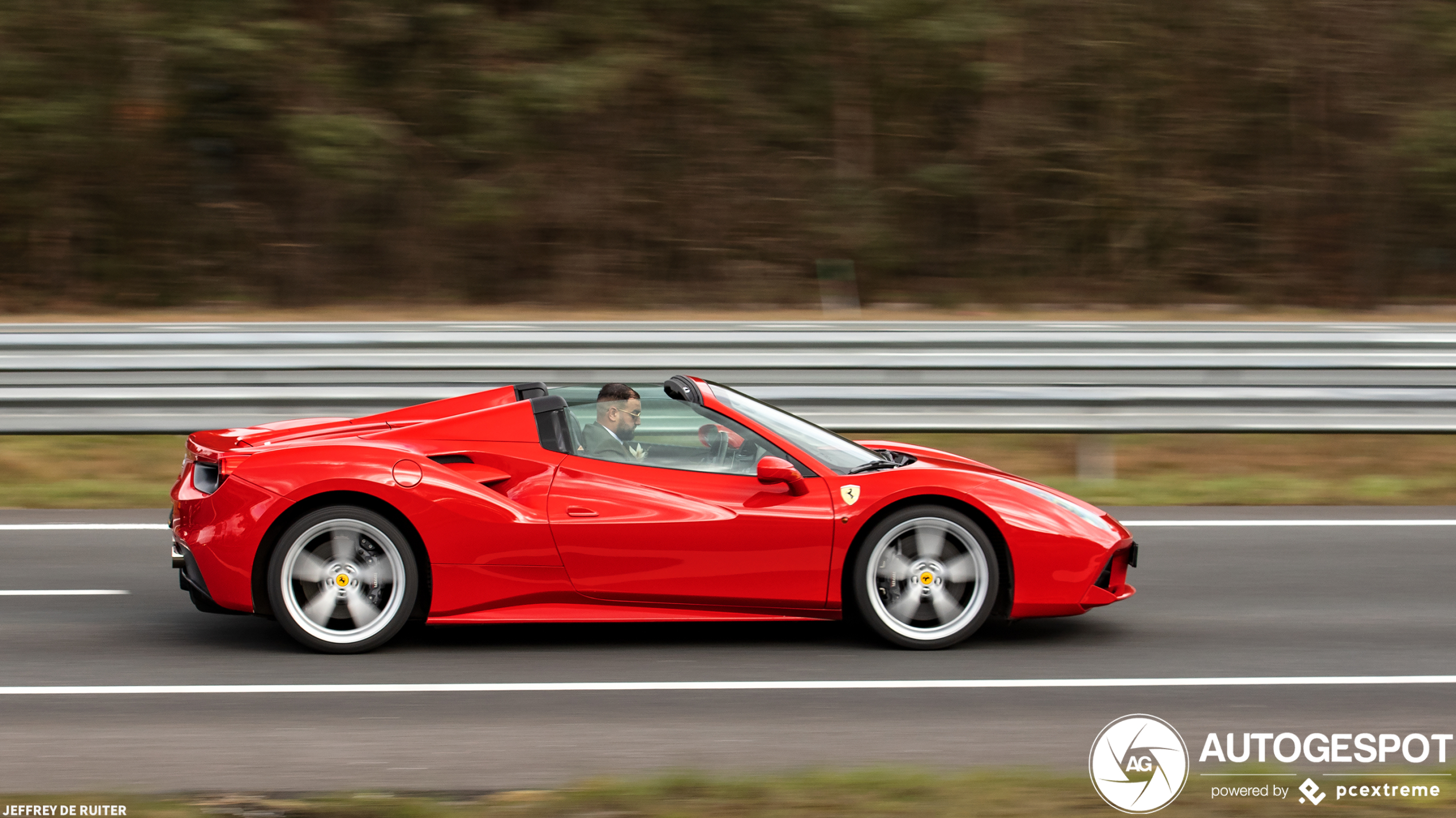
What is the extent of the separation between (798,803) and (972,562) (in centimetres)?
202

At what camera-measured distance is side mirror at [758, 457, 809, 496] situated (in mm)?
5871

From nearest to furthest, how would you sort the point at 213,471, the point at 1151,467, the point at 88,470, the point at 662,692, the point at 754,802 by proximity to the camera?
the point at 754,802 → the point at 662,692 → the point at 213,471 → the point at 88,470 → the point at 1151,467

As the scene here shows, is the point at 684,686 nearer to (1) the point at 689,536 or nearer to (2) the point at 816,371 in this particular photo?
(1) the point at 689,536

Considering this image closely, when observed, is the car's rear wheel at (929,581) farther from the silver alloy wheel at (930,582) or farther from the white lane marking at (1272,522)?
the white lane marking at (1272,522)

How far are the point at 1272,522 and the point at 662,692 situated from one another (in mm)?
4811

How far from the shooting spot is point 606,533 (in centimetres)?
584

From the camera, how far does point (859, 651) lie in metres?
6.03

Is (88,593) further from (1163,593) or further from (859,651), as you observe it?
(1163,593)

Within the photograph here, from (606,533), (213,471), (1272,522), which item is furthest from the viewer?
(1272,522)

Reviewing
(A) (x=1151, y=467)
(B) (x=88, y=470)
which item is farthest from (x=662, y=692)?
(B) (x=88, y=470)

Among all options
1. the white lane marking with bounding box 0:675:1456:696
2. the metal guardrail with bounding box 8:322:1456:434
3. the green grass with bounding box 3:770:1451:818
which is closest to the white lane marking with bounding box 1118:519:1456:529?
the metal guardrail with bounding box 8:322:1456:434

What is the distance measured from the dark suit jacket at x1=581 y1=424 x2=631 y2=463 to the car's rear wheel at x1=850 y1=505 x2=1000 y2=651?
3.43ft

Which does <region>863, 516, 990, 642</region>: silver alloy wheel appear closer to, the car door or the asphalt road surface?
the asphalt road surface

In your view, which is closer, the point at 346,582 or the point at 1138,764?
the point at 1138,764
